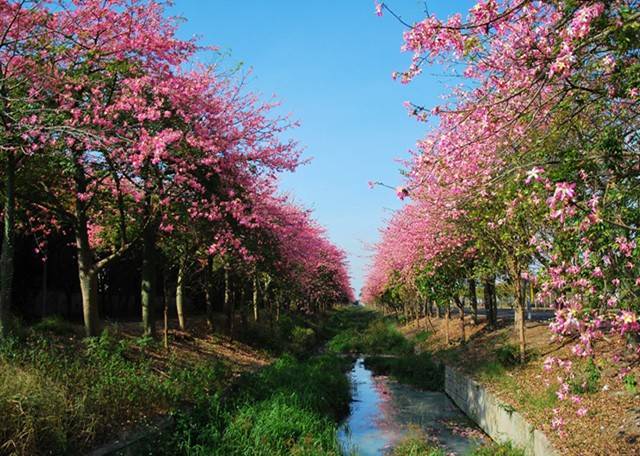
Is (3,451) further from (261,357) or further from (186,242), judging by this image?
(261,357)

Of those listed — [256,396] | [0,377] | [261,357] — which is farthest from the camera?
[261,357]

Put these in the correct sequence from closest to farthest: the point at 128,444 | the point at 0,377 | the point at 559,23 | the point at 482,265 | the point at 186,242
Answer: the point at 559,23 → the point at 0,377 → the point at 128,444 → the point at 186,242 → the point at 482,265

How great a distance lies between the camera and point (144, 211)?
14.1 meters

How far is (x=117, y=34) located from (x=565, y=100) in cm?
798

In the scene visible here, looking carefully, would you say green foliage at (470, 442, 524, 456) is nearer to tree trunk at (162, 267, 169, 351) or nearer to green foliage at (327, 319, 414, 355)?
tree trunk at (162, 267, 169, 351)

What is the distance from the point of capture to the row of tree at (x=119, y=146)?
389 inches

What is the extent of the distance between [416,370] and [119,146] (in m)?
16.5

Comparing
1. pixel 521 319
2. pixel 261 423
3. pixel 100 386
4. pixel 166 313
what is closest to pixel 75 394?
pixel 100 386

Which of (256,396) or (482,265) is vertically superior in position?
(482,265)

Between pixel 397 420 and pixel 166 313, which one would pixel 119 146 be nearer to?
pixel 166 313

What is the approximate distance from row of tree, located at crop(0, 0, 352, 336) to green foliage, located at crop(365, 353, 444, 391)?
7710 millimetres

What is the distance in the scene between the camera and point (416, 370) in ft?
77.5

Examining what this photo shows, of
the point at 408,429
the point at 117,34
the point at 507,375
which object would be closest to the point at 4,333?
the point at 117,34

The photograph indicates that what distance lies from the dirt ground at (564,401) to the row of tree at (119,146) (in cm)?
709
